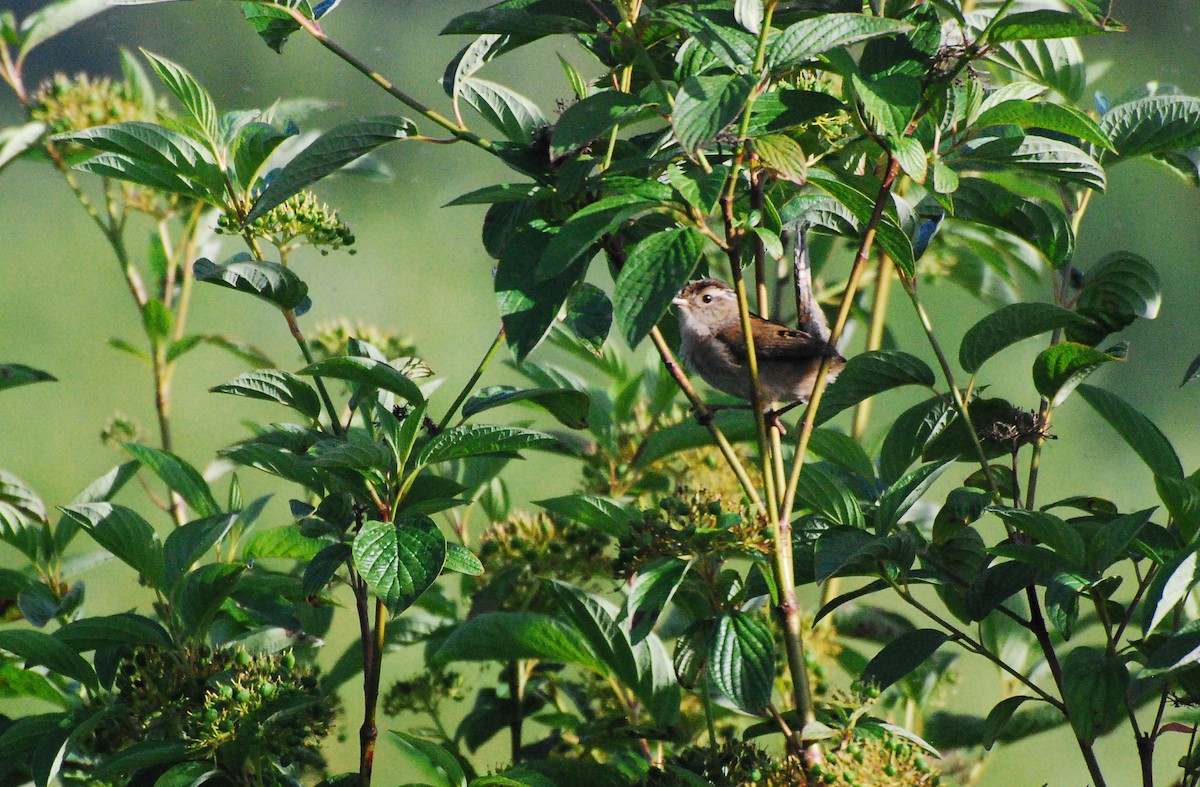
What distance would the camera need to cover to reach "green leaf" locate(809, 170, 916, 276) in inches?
49.2

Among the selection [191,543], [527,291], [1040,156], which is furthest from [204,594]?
[1040,156]

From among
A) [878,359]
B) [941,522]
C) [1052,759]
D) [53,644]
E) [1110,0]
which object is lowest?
[1052,759]

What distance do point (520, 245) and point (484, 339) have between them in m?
4.13

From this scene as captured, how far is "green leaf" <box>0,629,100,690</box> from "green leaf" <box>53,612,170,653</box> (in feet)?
0.09

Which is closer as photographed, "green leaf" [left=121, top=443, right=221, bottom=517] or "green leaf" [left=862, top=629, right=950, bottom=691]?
"green leaf" [left=862, top=629, right=950, bottom=691]

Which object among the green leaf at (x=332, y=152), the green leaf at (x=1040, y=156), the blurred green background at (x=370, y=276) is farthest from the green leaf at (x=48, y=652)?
the blurred green background at (x=370, y=276)

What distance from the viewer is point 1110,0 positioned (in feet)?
3.77

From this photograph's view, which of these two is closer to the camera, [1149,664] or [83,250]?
[1149,664]

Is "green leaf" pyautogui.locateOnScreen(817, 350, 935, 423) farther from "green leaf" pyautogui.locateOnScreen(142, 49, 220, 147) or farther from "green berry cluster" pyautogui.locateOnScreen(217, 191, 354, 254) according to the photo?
"green leaf" pyautogui.locateOnScreen(142, 49, 220, 147)

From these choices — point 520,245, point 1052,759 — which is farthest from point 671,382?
point 1052,759

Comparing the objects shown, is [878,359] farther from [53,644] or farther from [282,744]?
[53,644]

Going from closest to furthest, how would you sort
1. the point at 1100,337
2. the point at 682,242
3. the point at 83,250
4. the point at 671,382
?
the point at 682,242 → the point at 1100,337 → the point at 671,382 → the point at 83,250

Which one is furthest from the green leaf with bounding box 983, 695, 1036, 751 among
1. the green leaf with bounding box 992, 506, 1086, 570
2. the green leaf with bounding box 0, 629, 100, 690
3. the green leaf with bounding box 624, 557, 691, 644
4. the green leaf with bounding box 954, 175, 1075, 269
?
the green leaf with bounding box 0, 629, 100, 690

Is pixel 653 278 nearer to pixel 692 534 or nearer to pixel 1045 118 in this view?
pixel 692 534
